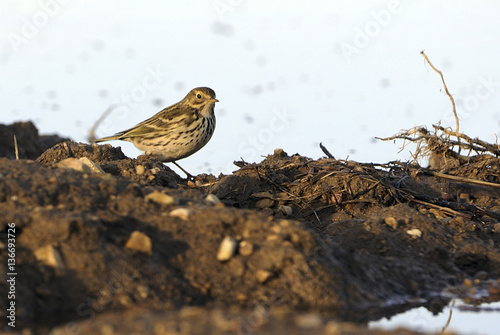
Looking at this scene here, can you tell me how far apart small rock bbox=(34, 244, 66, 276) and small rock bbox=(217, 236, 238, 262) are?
107cm

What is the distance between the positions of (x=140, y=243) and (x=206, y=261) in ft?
1.56

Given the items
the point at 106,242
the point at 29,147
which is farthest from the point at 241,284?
the point at 29,147

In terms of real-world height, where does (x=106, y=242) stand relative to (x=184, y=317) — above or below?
above

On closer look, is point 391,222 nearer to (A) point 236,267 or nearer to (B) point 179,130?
(A) point 236,267

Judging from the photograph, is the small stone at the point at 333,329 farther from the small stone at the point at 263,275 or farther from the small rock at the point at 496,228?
the small rock at the point at 496,228

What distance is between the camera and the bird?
9258mm

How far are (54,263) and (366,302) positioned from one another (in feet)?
7.35

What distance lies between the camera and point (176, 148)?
9250 millimetres

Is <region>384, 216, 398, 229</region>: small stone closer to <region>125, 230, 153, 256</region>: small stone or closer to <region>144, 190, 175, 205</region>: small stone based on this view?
<region>144, 190, 175, 205</region>: small stone

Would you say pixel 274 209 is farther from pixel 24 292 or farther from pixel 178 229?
pixel 24 292

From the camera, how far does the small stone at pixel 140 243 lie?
187 inches

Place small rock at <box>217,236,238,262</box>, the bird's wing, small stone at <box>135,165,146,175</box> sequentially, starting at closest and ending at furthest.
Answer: small rock at <box>217,236,238,262</box>
small stone at <box>135,165,146,175</box>
the bird's wing

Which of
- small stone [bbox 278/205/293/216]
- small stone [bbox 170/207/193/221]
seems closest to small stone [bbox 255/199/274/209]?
small stone [bbox 278/205/293/216]

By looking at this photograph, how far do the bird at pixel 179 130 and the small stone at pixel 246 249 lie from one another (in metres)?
4.44
